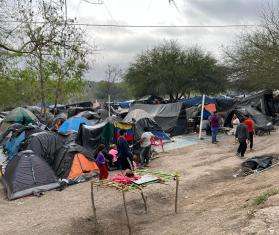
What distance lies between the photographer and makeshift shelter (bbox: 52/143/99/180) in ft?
54.5

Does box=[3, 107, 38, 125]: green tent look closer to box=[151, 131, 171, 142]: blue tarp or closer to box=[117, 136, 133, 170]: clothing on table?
box=[151, 131, 171, 142]: blue tarp

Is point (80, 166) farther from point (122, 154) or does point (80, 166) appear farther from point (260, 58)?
point (260, 58)

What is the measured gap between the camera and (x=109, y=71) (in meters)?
63.0

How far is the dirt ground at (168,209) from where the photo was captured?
884cm

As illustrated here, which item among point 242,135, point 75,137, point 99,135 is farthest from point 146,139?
point 242,135

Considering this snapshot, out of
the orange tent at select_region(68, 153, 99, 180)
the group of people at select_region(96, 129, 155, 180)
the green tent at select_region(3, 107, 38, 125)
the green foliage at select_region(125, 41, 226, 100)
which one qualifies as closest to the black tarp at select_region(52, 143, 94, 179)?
the orange tent at select_region(68, 153, 99, 180)

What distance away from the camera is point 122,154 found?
56.6 feet

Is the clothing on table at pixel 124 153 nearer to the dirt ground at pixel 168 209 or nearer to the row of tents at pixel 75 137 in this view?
the row of tents at pixel 75 137

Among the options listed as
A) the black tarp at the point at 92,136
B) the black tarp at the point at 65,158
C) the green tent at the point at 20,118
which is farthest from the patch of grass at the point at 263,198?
the green tent at the point at 20,118

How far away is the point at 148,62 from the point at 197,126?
20430 millimetres

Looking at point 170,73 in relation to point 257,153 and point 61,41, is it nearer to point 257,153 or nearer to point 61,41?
point 257,153

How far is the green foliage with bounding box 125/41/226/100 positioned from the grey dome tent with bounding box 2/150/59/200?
102ft

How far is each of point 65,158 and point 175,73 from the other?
97.8 feet

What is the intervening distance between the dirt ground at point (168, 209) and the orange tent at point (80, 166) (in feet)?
2.97
